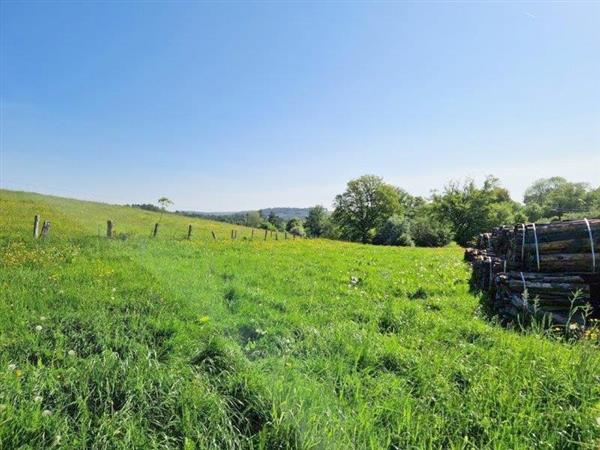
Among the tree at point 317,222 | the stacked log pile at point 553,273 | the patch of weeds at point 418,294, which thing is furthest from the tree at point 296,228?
the stacked log pile at point 553,273

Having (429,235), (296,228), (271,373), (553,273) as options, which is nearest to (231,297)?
(271,373)

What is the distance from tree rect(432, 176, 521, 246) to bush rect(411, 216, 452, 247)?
19.1 ft

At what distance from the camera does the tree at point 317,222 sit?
90125 millimetres

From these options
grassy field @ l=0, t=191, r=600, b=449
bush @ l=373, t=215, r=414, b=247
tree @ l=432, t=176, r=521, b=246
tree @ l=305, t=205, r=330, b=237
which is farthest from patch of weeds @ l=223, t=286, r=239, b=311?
tree @ l=305, t=205, r=330, b=237

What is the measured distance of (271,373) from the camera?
12.0 ft

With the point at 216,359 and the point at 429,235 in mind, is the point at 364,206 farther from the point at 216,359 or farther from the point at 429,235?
the point at 216,359

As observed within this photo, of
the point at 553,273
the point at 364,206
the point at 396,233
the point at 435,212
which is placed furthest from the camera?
the point at 364,206

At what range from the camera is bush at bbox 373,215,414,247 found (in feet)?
156

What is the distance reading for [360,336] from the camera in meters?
4.98

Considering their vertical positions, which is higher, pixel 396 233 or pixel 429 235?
pixel 429 235

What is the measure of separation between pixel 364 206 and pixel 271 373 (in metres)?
65.1

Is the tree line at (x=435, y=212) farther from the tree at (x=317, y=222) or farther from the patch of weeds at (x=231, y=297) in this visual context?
the patch of weeds at (x=231, y=297)

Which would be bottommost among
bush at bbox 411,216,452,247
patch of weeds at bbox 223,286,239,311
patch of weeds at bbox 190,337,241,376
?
patch of weeds at bbox 190,337,241,376

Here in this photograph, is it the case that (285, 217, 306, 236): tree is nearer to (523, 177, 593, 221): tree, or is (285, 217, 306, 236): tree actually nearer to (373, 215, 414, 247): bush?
(373, 215, 414, 247): bush
